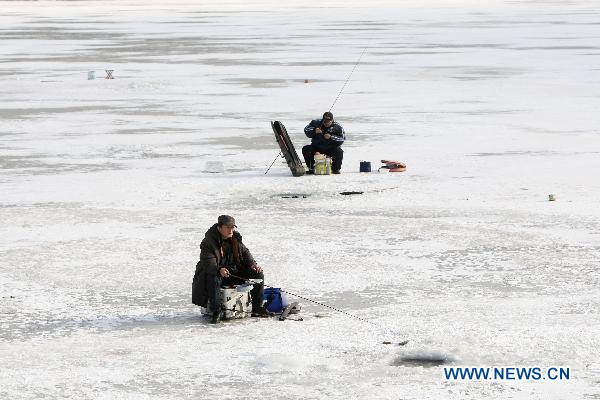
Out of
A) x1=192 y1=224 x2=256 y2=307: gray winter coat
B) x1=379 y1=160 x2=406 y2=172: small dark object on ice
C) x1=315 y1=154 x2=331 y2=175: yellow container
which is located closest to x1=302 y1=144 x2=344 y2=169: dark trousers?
x1=315 y1=154 x2=331 y2=175: yellow container

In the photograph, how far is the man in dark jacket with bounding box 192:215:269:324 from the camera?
10148mm

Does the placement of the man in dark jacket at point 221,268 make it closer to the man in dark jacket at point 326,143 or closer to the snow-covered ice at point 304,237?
the snow-covered ice at point 304,237

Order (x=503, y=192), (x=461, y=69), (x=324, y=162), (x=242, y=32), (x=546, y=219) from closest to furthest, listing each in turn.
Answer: (x=546, y=219), (x=503, y=192), (x=324, y=162), (x=461, y=69), (x=242, y=32)

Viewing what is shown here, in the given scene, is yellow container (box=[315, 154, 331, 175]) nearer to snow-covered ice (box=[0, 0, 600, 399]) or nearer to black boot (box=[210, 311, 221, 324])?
snow-covered ice (box=[0, 0, 600, 399])

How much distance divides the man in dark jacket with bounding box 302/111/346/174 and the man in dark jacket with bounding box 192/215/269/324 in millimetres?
7953

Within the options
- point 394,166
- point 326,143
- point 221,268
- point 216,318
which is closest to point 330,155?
point 326,143

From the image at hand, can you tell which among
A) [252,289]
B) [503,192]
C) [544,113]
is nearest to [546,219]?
[503,192]

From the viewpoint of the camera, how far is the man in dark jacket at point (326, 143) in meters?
18.3

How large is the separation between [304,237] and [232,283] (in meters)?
3.39

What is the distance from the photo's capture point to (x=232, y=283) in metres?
10.4

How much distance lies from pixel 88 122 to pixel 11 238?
1145 cm

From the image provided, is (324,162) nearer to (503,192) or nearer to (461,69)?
(503,192)

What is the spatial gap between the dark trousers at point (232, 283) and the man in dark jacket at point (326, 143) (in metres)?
7.94

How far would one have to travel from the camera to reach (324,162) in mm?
18156
